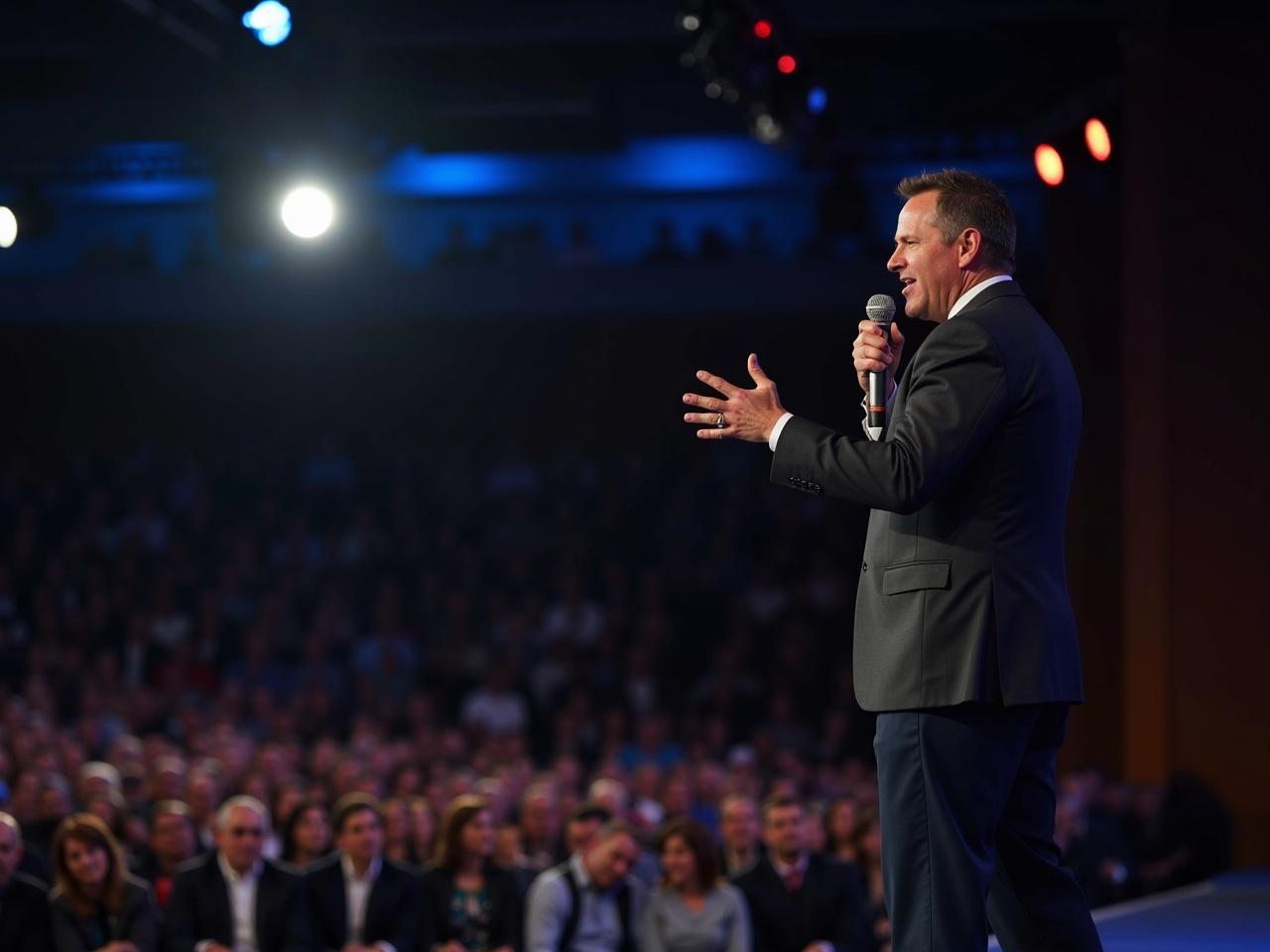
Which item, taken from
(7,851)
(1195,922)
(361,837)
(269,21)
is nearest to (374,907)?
(361,837)

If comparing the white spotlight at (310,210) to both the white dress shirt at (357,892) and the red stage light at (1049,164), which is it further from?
the red stage light at (1049,164)

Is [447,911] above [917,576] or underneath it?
underneath

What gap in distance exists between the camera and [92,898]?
502 centimetres

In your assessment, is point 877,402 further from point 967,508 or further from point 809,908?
point 809,908

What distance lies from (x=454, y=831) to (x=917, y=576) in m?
3.76

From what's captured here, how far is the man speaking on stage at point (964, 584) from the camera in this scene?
1.90 m

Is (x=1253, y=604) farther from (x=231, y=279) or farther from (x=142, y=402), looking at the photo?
(x=142, y=402)

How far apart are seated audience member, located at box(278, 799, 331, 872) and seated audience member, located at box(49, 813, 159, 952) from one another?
775 millimetres

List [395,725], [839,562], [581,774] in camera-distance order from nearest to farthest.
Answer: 1. [581,774]
2. [395,725]
3. [839,562]

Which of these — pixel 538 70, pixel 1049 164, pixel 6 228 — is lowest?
pixel 6 228

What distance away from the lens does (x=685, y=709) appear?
9445 mm

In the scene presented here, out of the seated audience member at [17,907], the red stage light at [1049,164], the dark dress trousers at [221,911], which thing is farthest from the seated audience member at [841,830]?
the seated audience member at [17,907]

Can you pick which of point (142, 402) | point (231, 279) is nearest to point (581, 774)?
point (231, 279)

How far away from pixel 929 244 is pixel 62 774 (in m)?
6.07
